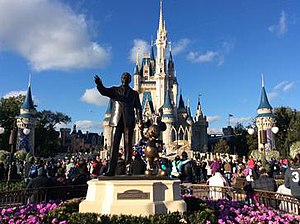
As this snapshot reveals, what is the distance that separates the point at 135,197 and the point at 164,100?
6924 cm

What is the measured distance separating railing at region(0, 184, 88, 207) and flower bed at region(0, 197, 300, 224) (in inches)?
30.0

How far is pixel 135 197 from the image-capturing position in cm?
630

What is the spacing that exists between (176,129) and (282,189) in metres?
62.5

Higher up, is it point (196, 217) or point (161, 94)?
point (161, 94)

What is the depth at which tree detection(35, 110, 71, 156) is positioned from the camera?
56722 mm

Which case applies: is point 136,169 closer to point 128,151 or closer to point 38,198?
point 128,151

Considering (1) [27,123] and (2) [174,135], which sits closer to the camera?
(1) [27,123]

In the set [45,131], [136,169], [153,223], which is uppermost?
[45,131]

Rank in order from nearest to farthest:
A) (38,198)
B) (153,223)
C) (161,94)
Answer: (153,223) < (38,198) < (161,94)

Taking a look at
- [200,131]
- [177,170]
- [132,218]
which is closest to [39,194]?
[132,218]

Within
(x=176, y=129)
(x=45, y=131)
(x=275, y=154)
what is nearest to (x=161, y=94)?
(x=176, y=129)

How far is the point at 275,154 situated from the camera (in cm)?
3359

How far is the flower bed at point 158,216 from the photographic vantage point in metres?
5.77

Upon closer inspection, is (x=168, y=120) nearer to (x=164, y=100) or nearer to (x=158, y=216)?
(x=164, y=100)
